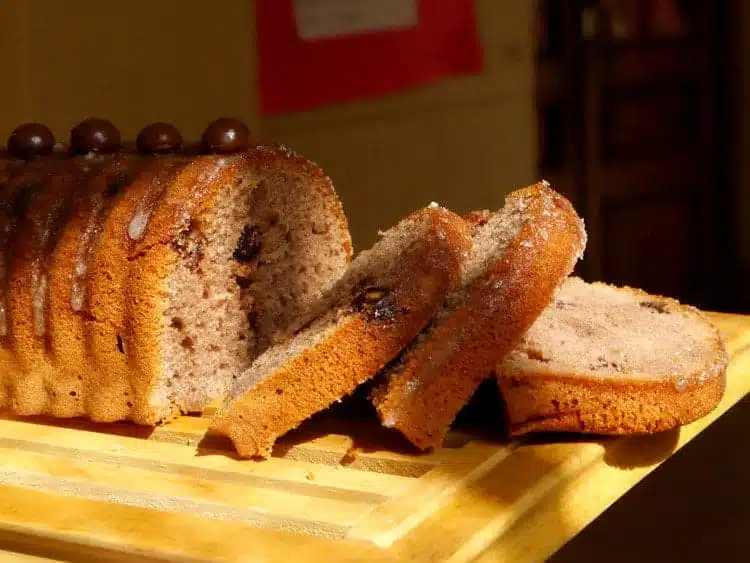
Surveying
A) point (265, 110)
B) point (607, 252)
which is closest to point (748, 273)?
point (607, 252)

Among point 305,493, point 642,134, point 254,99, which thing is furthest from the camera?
point 642,134

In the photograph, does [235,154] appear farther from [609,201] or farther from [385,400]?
[609,201]

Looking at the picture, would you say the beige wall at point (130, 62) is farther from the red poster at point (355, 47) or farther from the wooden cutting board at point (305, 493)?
the wooden cutting board at point (305, 493)

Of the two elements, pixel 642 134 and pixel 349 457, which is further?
pixel 642 134

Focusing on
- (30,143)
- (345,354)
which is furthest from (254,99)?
(345,354)

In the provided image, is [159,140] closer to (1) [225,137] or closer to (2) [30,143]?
(1) [225,137]

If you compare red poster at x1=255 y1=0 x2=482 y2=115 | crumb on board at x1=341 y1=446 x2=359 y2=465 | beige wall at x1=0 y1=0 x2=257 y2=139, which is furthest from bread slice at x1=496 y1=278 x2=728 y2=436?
red poster at x1=255 y1=0 x2=482 y2=115
